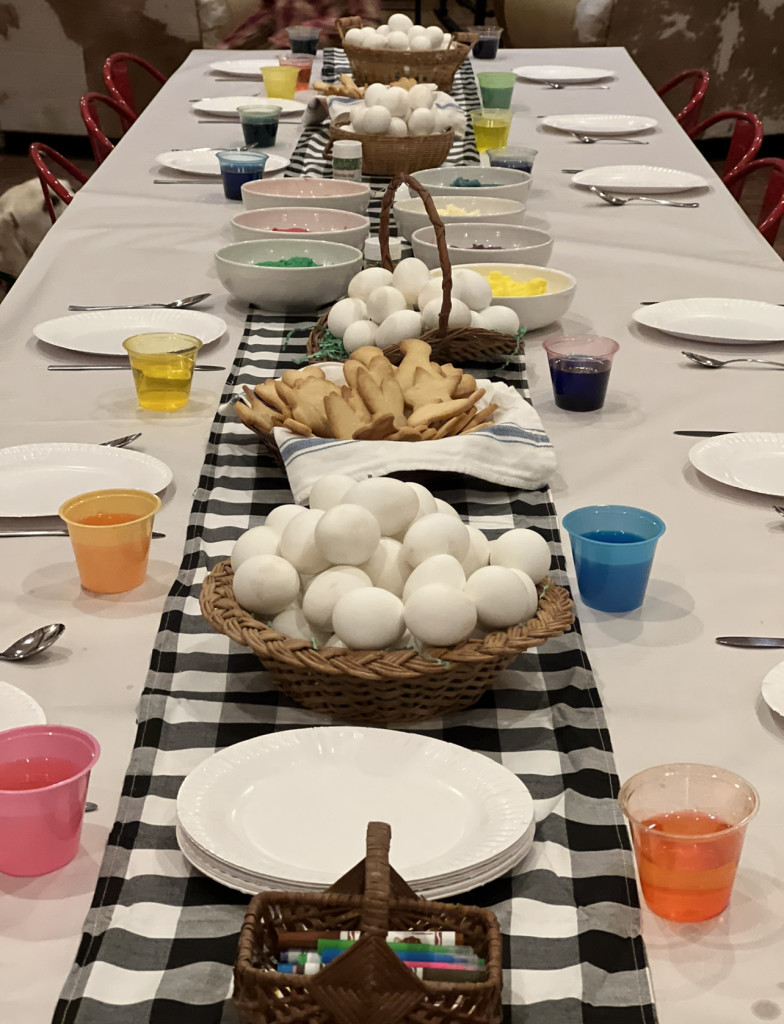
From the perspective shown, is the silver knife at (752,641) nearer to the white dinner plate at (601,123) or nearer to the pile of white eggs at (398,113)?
the pile of white eggs at (398,113)

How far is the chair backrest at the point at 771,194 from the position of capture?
2512mm

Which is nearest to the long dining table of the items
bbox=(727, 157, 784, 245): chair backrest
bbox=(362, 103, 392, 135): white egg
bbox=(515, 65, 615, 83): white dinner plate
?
bbox=(727, 157, 784, 245): chair backrest

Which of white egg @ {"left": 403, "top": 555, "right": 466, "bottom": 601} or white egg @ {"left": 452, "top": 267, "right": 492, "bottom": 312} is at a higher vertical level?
white egg @ {"left": 403, "top": 555, "right": 466, "bottom": 601}

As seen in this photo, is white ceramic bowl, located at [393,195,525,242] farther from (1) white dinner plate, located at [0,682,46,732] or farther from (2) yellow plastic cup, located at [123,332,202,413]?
(1) white dinner plate, located at [0,682,46,732]

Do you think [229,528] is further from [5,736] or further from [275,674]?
[5,736]

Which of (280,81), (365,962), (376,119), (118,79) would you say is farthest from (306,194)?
(365,962)

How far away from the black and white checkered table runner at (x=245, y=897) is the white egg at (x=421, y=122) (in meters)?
1.52

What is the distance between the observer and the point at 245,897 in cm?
75

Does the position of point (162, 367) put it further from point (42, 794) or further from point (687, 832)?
point (687, 832)

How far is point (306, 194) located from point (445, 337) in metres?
0.83

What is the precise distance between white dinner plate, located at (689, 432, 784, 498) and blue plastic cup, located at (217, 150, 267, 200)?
1.32 m

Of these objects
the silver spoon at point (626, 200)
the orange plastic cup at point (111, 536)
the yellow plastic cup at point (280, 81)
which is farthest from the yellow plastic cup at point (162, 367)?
the yellow plastic cup at point (280, 81)

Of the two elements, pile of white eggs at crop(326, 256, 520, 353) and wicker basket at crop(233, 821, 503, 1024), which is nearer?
wicker basket at crop(233, 821, 503, 1024)

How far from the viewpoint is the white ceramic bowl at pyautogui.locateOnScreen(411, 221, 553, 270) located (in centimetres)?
186
